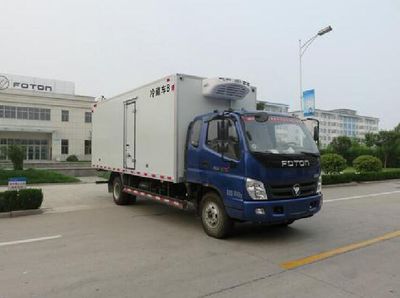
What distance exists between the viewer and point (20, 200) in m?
10.8

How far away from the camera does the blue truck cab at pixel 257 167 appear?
6.90 meters

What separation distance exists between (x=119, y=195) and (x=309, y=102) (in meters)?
14.2

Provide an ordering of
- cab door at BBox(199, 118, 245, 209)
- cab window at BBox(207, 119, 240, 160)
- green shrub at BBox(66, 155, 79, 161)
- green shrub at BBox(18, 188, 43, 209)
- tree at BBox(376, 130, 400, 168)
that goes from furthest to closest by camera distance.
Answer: green shrub at BBox(66, 155, 79, 161), tree at BBox(376, 130, 400, 168), green shrub at BBox(18, 188, 43, 209), cab window at BBox(207, 119, 240, 160), cab door at BBox(199, 118, 245, 209)

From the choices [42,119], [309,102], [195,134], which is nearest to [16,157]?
[309,102]

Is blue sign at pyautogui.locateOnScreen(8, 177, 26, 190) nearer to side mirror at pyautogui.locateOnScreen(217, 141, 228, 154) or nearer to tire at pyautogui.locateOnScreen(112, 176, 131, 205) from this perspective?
tire at pyautogui.locateOnScreen(112, 176, 131, 205)

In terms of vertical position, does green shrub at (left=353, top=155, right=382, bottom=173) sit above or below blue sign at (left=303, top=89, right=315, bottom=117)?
below

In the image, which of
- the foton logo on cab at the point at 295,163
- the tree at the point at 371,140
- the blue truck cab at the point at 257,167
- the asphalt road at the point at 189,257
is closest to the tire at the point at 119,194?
the asphalt road at the point at 189,257

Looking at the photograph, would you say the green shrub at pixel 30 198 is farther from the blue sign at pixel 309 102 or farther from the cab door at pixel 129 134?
the blue sign at pixel 309 102

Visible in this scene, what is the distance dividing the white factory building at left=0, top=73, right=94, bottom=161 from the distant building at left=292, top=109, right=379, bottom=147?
78568mm

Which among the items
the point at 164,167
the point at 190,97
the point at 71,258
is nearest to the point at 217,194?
the point at 164,167

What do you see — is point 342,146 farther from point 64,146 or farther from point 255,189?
point 255,189

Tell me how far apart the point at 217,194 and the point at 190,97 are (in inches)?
92.6

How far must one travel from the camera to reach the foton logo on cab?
23.0ft

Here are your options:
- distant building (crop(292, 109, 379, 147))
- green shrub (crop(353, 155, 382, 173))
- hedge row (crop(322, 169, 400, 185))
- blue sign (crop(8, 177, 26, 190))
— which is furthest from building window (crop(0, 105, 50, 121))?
distant building (crop(292, 109, 379, 147))
